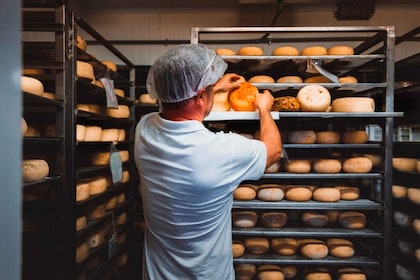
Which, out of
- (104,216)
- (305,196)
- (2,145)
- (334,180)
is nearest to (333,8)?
(334,180)

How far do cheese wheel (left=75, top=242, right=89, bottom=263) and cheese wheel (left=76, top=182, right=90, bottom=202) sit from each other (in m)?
0.24

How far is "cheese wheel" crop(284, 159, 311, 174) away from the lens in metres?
1.48

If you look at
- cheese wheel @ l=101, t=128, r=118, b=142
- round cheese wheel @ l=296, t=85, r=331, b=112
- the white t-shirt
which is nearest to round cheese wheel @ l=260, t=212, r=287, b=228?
the white t-shirt

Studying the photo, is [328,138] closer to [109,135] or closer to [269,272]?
[269,272]

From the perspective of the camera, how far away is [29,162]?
48.0 inches

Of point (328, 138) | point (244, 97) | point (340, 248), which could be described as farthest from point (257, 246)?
point (244, 97)

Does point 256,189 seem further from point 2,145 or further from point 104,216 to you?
point 2,145

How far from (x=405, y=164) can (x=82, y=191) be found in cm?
163

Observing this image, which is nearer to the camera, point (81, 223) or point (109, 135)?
point (81, 223)

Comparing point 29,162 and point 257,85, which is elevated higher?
point 257,85

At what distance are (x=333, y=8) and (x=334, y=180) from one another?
5.63 feet

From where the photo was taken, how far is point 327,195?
4.82 ft

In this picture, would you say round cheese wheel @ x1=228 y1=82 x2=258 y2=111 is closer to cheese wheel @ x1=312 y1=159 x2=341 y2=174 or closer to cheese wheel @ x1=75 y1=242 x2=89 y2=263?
cheese wheel @ x1=312 y1=159 x2=341 y2=174

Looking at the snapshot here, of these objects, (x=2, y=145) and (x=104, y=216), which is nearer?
(x=2, y=145)
